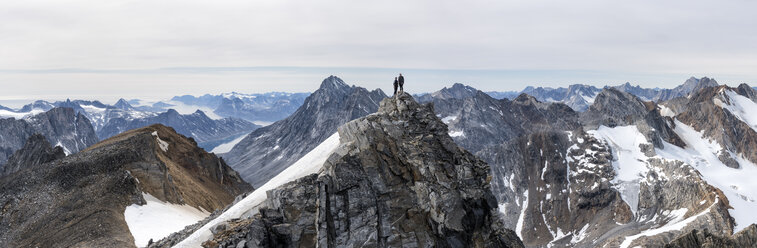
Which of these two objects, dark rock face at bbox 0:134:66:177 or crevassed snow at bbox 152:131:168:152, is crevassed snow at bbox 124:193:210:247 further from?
dark rock face at bbox 0:134:66:177

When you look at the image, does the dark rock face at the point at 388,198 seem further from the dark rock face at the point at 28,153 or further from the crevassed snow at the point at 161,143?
the dark rock face at the point at 28,153

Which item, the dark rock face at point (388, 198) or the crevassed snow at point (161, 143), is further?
the crevassed snow at point (161, 143)

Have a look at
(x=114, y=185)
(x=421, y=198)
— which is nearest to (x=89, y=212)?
(x=114, y=185)

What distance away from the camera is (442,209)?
36156 millimetres

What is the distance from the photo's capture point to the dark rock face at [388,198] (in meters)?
33.0

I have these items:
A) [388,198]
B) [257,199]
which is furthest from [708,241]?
[257,199]

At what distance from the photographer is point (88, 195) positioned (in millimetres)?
57656

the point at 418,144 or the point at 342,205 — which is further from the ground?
the point at 418,144

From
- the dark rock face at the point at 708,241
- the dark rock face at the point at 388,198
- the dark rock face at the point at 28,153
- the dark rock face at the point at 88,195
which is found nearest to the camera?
the dark rock face at the point at 388,198

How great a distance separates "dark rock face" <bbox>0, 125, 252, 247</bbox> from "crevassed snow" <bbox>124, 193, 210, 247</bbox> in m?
1.03

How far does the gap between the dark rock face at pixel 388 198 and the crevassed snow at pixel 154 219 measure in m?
19.5

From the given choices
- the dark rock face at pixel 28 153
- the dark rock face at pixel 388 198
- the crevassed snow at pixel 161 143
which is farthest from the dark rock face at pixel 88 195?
the dark rock face at pixel 28 153

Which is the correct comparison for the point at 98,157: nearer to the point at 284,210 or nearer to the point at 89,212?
the point at 89,212

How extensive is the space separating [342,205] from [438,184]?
8.33 metres
